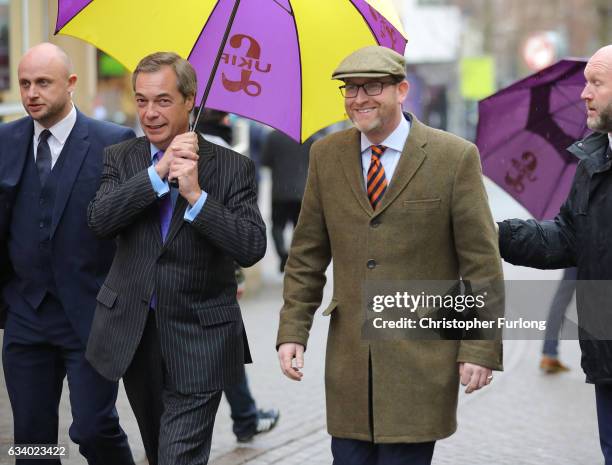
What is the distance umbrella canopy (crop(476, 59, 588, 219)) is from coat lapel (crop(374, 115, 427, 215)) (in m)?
1.88

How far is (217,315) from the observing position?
4.72m

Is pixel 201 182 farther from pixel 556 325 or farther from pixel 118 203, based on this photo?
pixel 556 325

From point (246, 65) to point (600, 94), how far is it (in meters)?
1.48

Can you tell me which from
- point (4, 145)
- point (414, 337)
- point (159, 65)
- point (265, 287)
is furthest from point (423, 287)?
point (265, 287)

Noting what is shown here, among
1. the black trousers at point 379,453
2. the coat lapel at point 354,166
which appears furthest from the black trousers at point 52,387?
the coat lapel at point 354,166

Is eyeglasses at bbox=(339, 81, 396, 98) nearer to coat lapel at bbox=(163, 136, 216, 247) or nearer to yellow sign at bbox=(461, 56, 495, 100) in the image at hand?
coat lapel at bbox=(163, 136, 216, 247)

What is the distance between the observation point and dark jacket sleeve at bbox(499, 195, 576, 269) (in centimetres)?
491

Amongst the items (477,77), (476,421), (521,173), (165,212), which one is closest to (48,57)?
(165,212)

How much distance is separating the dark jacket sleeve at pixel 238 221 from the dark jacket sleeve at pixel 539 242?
3.13 feet

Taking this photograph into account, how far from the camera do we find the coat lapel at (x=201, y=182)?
464 centimetres

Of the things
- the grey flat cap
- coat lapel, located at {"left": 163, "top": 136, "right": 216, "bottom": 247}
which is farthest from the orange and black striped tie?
coat lapel, located at {"left": 163, "top": 136, "right": 216, "bottom": 247}

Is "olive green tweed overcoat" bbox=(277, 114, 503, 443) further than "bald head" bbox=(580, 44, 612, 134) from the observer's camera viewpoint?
No

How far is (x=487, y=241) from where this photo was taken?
4406 mm

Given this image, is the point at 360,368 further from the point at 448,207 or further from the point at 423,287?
the point at 448,207
